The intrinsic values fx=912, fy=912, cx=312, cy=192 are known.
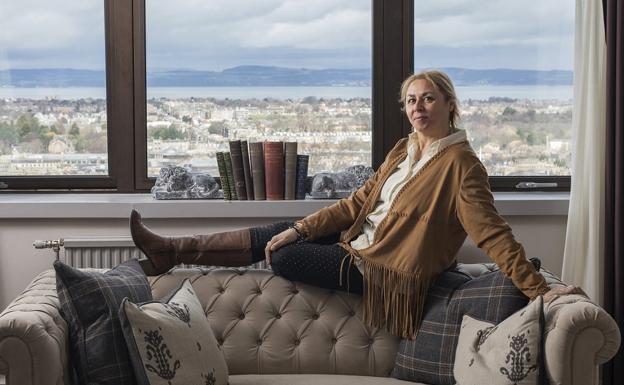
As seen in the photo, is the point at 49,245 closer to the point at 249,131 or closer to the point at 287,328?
the point at 249,131

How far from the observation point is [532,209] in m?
3.89

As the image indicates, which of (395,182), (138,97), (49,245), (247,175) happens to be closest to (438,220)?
(395,182)

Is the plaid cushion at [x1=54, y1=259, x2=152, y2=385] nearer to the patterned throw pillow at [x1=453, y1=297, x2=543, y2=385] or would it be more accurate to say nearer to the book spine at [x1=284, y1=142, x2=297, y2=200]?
the patterned throw pillow at [x1=453, y1=297, x2=543, y2=385]

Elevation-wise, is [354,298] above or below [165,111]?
below

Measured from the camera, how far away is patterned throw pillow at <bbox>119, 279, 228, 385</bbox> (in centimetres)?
254

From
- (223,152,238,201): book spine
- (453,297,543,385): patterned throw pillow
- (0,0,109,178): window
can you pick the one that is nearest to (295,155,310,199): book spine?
(223,152,238,201): book spine

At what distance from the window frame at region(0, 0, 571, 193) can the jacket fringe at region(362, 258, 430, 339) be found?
120cm

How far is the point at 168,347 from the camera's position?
257 cm

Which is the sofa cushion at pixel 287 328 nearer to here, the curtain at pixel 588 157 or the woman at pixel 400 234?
the woman at pixel 400 234

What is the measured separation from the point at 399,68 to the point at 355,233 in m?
1.17

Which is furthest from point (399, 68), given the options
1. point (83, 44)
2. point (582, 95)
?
point (83, 44)

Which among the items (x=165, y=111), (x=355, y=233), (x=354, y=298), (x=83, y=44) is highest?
(x=83, y=44)

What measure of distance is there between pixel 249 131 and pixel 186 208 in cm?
59

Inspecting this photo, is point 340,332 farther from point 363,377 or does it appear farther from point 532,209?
point 532,209
